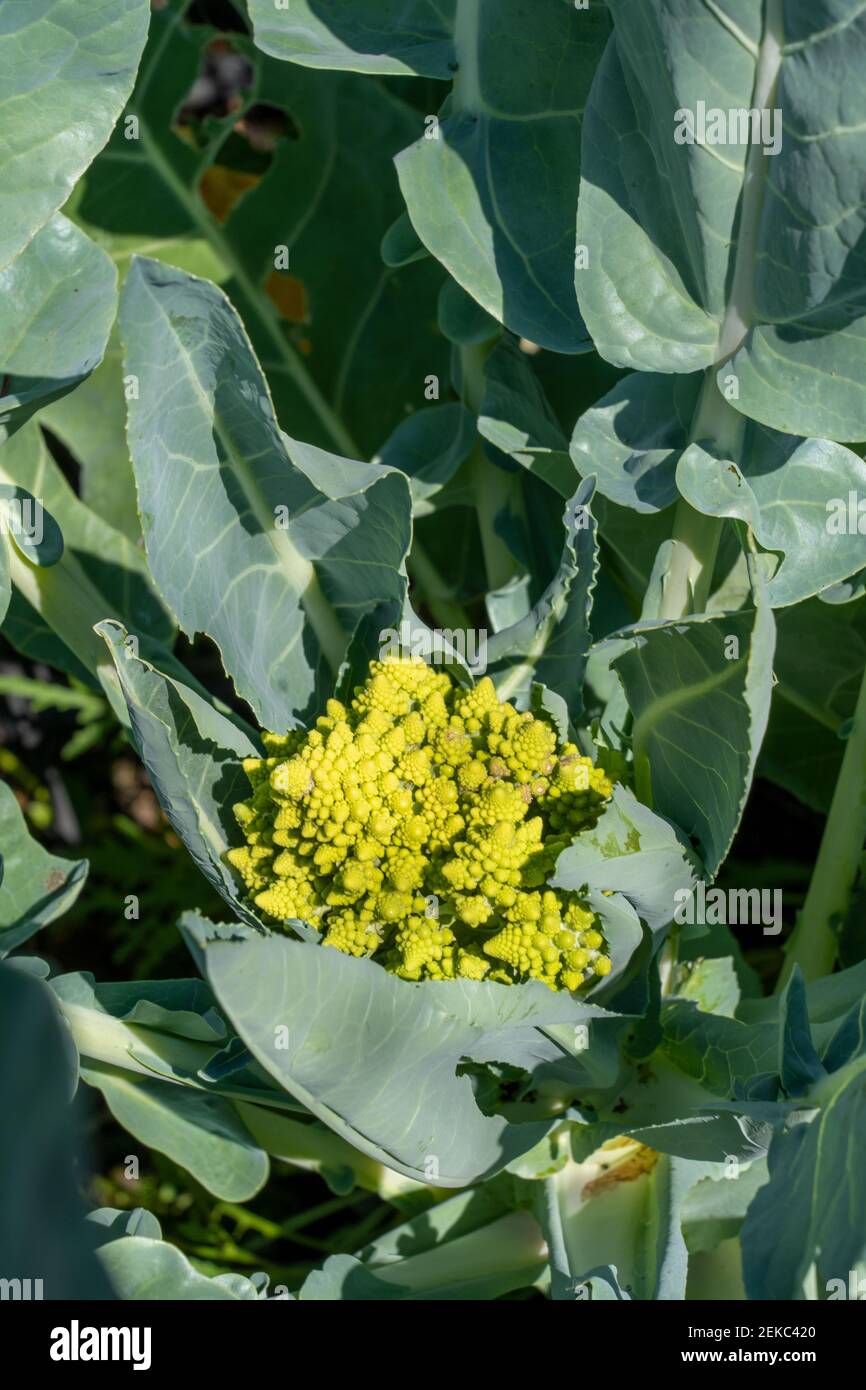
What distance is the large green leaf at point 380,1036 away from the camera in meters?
0.92

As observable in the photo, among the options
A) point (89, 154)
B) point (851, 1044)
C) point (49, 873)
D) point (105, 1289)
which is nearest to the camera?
point (105, 1289)

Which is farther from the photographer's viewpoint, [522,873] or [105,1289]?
[522,873]

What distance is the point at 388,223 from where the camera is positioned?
6.06 ft

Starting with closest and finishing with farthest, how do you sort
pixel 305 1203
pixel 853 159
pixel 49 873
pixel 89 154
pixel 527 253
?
pixel 853 159
pixel 89 154
pixel 527 253
pixel 49 873
pixel 305 1203

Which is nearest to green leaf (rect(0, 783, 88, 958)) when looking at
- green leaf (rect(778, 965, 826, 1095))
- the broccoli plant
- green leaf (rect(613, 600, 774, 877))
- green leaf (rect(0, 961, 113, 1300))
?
the broccoli plant

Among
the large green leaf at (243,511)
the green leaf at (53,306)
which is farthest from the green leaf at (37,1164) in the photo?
the green leaf at (53,306)

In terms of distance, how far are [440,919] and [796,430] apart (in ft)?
1.96

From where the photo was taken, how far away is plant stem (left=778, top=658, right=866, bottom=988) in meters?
1.53

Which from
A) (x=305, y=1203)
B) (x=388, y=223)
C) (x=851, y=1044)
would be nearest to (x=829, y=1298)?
(x=851, y=1044)

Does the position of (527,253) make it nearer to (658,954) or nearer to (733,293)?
(733,293)

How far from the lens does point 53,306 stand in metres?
1.40

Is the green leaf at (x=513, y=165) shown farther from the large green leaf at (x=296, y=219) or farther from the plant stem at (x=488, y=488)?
the large green leaf at (x=296, y=219)

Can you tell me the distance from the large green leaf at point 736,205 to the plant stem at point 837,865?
0.48m

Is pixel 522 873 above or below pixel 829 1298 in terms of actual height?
above
